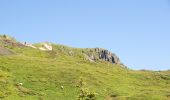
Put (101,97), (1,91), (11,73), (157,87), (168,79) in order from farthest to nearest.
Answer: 1. (168,79)
2. (157,87)
3. (11,73)
4. (101,97)
5. (1,91)

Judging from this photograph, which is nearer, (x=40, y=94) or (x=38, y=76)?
(x=40, y=94)

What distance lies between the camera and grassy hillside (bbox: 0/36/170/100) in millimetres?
88875

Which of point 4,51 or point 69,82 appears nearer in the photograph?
point 69,82

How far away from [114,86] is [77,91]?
40.6 feet

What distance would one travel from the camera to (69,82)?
99.4 m

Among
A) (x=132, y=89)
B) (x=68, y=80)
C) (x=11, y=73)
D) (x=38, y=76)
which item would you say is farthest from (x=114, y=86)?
(x=11, y=73)

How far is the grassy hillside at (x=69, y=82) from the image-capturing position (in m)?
88.9

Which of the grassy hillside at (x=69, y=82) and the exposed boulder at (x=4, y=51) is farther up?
the exposed boulder at (x=4, y=51)

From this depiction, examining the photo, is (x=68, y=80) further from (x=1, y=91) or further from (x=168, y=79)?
(x=168, y=79)

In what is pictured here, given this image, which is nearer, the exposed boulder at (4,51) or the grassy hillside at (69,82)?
the grassy hillside at (69,82)

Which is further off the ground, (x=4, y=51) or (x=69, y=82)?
(x=4, y=51)

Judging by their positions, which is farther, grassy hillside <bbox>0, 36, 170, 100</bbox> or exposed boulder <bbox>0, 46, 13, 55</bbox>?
exposed boulder <bbox>0, 46, 13, 55</bbox>

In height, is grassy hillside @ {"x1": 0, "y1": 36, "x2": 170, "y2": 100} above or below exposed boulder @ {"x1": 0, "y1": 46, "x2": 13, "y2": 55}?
below

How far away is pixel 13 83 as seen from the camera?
9319cm
